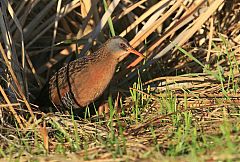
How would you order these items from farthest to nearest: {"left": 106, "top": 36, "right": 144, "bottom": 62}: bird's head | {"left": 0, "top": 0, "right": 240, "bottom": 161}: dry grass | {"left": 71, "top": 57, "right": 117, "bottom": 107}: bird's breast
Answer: {"left": 106, "top": 36, "right": 144, "bottom": 62}: bird's head < {"left": 71, "top": 57, "right": 117, "bottom": 107}: bird's breast < {"left": 0, "top": 0, "right": 240, "bottom": 161}: dry grass

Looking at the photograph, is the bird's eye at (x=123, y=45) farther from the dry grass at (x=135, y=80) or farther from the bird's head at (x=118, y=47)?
the dry grass at (x=135, y=80)

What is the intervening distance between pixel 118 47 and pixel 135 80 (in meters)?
0.50

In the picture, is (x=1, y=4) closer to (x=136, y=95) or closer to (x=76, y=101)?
(x=76, y=101)

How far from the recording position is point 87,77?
4227 millimetres

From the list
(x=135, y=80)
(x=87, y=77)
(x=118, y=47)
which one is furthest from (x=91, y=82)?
(x=135, y=80)

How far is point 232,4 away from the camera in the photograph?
17.7 feet

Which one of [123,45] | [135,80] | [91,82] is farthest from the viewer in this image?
[135,80]

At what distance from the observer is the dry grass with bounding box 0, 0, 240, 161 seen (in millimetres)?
3203

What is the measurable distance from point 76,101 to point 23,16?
766mm

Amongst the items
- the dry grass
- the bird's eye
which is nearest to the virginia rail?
the bird's eye

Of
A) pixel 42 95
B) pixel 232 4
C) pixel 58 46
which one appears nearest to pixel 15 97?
pixel 42 95

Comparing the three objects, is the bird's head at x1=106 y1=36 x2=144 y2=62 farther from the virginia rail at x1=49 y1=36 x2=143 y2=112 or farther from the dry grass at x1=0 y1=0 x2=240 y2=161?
the dry grass at x1=0 y1=0 x2=240 y2=161

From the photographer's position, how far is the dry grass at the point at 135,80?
10.5 ft

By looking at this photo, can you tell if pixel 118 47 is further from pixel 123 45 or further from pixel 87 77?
pixel 87 77
